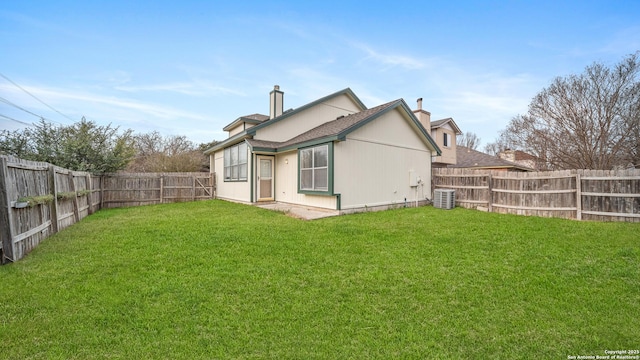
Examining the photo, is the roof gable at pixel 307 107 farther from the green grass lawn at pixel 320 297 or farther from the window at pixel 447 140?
the window at pixel 447 140

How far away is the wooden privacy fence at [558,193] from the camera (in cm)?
742

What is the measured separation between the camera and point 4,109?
1189cm

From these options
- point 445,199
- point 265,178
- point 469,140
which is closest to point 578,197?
point 445,199

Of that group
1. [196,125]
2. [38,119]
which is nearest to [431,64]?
[38,119]

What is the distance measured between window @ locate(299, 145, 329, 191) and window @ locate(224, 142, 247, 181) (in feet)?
11.0

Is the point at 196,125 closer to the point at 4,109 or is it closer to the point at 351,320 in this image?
the point at 4,109

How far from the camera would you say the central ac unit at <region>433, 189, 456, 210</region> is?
10695 mm

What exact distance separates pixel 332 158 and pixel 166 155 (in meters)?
17.8

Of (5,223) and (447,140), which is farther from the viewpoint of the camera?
(447,140)

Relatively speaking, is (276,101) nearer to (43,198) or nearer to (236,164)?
(236,164)

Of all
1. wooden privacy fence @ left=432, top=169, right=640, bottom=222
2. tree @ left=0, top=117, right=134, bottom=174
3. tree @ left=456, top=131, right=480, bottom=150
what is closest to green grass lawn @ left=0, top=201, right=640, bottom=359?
wooden privacy fence @ left=432, top=169, right=640, bottom=222

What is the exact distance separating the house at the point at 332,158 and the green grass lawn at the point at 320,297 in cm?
362

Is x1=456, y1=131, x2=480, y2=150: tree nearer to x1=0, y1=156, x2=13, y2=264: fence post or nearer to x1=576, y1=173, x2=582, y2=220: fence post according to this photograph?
x1=576, y1=173, x2=582, y2=220: fence post

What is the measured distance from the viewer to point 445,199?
1078 cm
